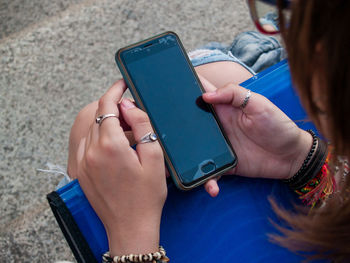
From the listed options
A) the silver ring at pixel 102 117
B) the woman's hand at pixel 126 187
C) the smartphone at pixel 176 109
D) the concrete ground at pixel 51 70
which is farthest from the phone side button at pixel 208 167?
the concrete ground at pixel 51 70

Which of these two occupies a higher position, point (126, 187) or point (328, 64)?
point (328, 64)

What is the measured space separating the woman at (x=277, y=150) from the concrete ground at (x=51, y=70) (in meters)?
0.44

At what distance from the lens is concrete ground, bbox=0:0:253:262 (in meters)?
1.21

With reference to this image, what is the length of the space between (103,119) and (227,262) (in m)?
0.40

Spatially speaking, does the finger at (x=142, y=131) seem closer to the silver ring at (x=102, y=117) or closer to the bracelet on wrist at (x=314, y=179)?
the silver ring at (x=102, y=117)

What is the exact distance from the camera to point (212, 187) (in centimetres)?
70

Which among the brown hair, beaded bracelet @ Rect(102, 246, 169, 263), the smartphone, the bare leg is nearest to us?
the brown hair

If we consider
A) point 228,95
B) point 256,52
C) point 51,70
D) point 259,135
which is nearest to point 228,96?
point 228,95

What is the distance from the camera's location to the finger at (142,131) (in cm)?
64

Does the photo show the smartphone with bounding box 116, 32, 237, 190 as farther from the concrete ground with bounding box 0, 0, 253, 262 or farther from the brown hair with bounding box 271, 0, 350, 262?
the concrete ground with bounding box 0, 0, 253, 262

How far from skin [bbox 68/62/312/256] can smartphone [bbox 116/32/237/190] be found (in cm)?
3

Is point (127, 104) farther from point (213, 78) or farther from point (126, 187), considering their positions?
point (213, 78)

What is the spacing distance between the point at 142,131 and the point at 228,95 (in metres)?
0.21

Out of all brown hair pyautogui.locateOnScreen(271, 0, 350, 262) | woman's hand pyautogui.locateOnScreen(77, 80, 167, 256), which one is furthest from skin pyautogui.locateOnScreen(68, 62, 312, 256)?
brown hair pyautogui.locateOnScreen(271, 0, 350, 262)
